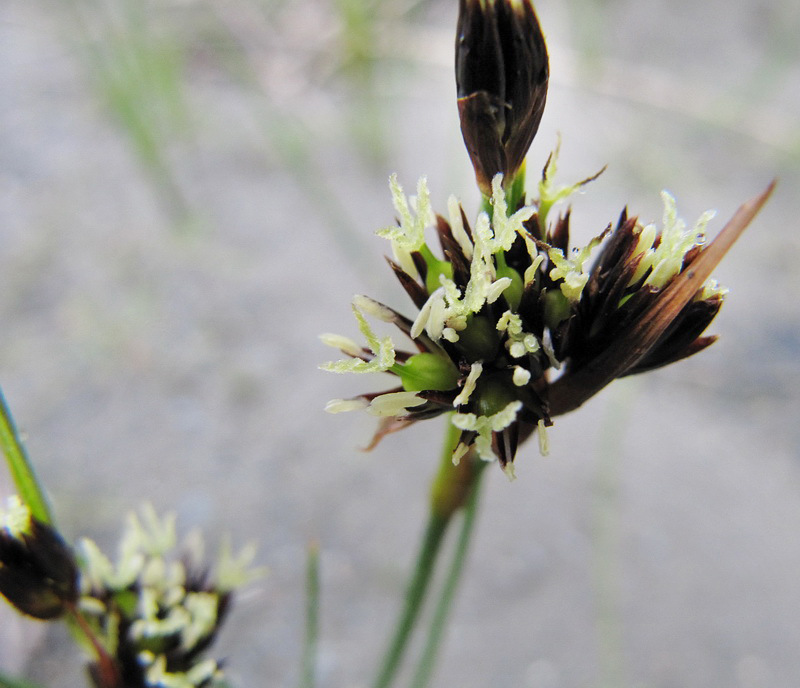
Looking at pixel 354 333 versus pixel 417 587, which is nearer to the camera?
pixel 417 587

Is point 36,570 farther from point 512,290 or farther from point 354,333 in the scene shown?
point 354,333

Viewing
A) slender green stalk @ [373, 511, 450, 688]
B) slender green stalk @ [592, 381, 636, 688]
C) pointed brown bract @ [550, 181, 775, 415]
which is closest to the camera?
pointed brown bract @ [550, 181, 775, 415]

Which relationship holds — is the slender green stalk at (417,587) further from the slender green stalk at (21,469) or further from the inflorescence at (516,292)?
the slender green stalk at (21,469)

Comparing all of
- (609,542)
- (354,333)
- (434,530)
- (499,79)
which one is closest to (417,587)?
(434,530)

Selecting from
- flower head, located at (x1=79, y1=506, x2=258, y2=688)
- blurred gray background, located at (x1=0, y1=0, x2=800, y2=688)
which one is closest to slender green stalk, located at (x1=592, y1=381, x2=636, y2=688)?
blurred gray background, located at (x1=0, y1=0, x2=800, y2=688)

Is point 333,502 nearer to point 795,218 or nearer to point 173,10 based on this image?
point 795,218

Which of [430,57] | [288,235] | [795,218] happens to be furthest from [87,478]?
[795,218]

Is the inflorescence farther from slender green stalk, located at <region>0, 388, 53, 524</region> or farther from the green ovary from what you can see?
slender green stalk, located at <region>0, 388, 53, 524</region>
